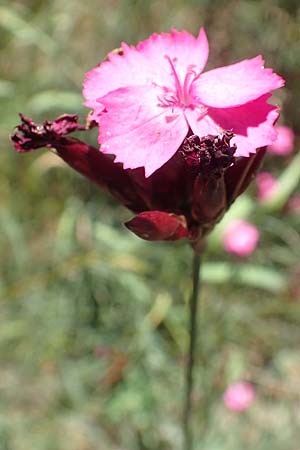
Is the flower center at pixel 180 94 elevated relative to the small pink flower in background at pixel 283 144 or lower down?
elevated

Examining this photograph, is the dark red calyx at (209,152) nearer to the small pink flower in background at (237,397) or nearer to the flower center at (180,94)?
the flower center at (180,94)

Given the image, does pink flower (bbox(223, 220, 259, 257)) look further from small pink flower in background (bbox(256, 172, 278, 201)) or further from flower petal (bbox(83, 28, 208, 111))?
flower petal (bbox(83, 28, 208, 111))

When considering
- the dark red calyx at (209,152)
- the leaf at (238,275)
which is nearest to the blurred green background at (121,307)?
the leaf at (238,275)

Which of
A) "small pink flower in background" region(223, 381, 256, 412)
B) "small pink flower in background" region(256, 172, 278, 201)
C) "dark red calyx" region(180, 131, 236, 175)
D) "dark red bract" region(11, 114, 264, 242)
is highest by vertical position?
"dark red calyx" region(180, 131, 236, 175)

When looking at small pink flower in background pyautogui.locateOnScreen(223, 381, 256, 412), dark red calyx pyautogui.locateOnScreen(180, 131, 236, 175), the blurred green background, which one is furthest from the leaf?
dark red calyx pyautogui.locateOnScreen(180, 131, 236, 175)

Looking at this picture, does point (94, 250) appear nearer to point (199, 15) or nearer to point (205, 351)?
point (205, 351)

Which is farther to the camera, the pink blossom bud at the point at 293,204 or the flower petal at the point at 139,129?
the pink blossom bud at the point at 293,204

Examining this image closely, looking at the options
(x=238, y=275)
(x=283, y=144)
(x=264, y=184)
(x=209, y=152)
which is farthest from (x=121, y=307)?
(x=209, y=152)
